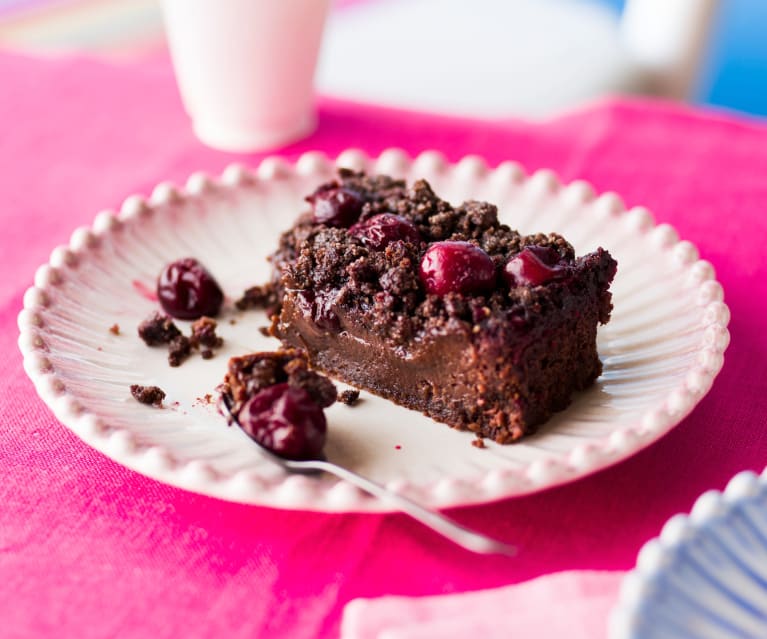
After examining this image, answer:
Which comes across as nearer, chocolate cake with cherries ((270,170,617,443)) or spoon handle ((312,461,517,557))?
spoon handle ((312,461,517,557))

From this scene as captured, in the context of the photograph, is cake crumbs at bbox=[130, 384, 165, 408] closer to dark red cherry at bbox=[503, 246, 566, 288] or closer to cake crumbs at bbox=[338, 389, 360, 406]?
cake crumbs at bbox=[338, 389, 360, 406]

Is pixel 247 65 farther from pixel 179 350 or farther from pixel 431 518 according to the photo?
pixel 431 518

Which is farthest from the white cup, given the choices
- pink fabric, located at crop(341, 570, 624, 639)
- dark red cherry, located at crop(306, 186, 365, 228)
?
pink fabric, located at crop(341, 570, 624, 639)

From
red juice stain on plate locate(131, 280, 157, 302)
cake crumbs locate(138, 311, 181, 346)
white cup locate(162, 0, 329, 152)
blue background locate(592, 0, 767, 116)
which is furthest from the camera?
blue background locate(592, 0, 767, 116)

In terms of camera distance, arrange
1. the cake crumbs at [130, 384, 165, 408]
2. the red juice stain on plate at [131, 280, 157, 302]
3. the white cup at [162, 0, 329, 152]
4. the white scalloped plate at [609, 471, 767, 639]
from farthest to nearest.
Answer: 1. the white cup at [162, 0, 329, 152]
2. the red juice stain on plate at [131, 280, 157, 302]
3. the cake crumbs at [130, 384, 165, 408]
4. the white scalloped plate at [609, 471, 767, 639]

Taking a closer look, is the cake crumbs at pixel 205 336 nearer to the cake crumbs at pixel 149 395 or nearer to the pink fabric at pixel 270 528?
the cake crumbs at pixel 149 395

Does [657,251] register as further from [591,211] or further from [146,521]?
[146,521]

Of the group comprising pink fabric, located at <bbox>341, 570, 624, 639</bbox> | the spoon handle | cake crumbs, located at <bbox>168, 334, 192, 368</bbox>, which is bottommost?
cake crumbs, located at <bbox>168, 334, 192, 368</bbox>

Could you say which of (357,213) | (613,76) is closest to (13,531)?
(357,213)

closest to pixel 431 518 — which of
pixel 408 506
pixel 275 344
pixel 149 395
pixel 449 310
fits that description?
pixel 408 506
